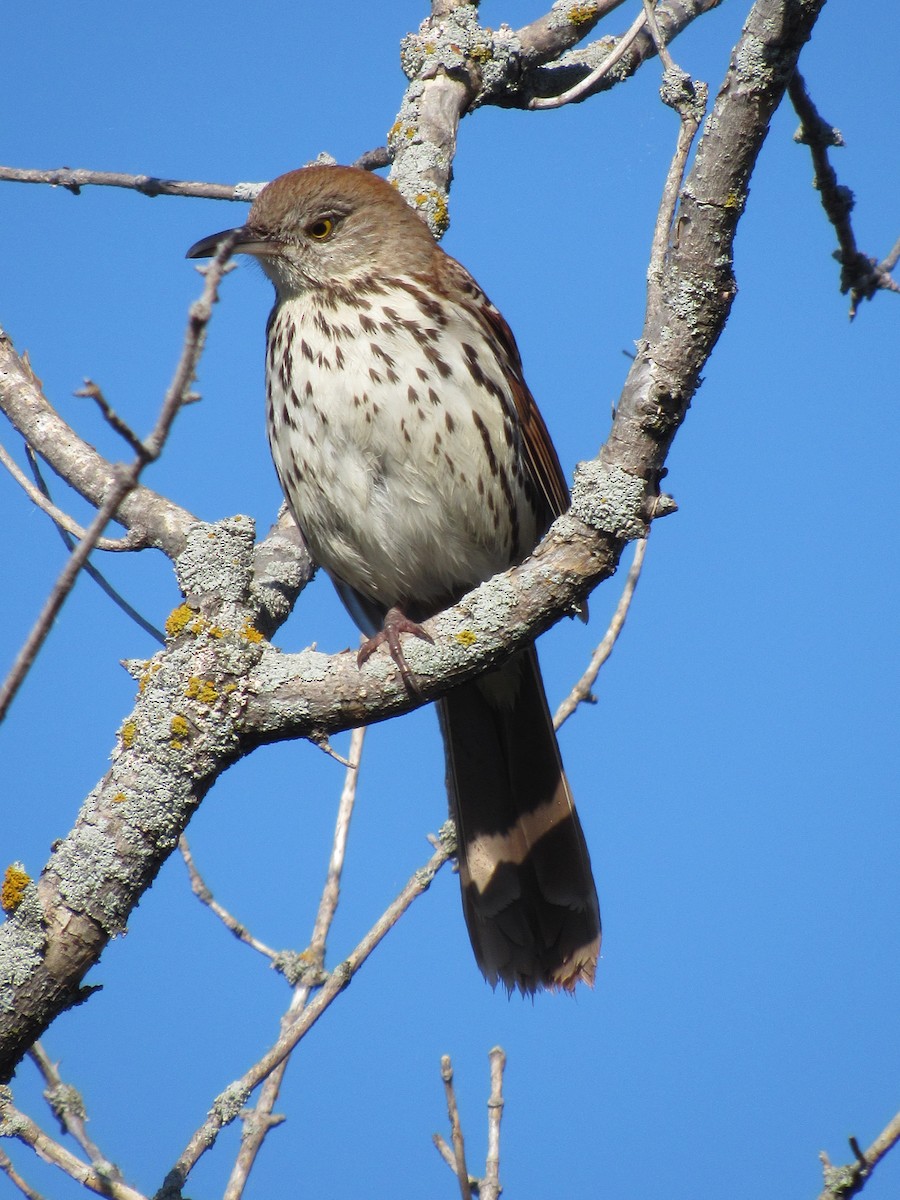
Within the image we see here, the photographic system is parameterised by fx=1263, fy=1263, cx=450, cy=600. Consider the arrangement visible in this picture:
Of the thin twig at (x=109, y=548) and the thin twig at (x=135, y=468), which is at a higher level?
the thin twig at (x=109, y=548)

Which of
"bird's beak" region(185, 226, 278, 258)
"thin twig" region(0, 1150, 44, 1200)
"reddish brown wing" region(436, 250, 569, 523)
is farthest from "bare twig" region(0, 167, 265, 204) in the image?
"thin twig" region(0, 1150, 44, 1200)

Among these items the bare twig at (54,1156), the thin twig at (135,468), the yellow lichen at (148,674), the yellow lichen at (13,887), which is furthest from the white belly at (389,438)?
the thin twig at (135,468)

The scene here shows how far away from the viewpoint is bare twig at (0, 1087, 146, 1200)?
257 cm

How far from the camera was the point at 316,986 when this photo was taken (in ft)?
10.4

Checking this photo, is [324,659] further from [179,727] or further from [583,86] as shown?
[583,86]

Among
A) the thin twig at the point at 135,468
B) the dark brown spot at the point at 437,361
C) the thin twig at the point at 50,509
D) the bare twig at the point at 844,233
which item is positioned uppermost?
the dark brown spot at the point at 437,361

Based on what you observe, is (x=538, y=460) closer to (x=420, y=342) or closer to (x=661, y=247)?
(x=420, y=342)

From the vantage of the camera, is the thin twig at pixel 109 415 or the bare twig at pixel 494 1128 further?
the bare twig at pixel 494 1128

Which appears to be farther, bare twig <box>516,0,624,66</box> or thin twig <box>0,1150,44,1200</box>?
bare twig <box>516,0,624,66</box>

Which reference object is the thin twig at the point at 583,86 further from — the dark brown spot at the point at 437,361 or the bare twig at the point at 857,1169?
the bare twig at the point at 857,1169

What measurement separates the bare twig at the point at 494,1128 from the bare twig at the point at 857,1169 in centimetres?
71

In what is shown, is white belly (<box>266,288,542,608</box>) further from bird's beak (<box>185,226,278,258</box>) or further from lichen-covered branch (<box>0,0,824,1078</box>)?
lichen-covered branch (<box>0,0,824,1078</box>)

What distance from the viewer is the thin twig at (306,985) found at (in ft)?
8.89

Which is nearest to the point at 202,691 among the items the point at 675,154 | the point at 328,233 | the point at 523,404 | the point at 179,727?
the point at 179,727
